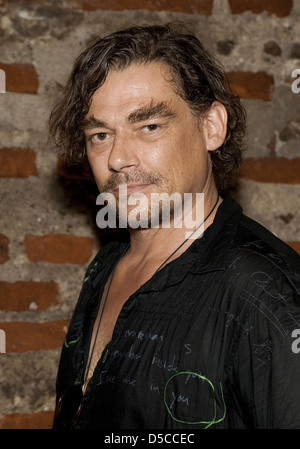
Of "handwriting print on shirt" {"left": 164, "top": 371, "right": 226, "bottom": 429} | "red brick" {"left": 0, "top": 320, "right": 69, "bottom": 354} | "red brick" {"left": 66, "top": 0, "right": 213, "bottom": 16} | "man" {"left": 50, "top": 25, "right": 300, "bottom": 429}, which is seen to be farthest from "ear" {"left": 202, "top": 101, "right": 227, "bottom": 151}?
"red brick" {"left": 0, "top": 320, "right": 69, "bottom": 354}

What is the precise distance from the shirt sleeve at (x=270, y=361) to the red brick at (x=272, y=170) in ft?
2.41

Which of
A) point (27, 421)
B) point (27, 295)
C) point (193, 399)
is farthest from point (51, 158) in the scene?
Answer: point (193, 399)

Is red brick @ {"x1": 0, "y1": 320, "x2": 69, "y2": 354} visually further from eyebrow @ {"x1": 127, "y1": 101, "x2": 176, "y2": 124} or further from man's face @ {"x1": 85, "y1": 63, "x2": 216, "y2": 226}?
eyebrow @ {"x1": 127, "y1": 101, "x2": 176, "y2": 124}

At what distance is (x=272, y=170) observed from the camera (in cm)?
170

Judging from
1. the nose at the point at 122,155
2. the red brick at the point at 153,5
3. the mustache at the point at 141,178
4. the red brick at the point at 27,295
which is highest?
the red brick at the point at 153,5

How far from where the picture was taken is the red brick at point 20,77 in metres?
1.56

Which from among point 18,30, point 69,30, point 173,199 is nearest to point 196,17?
point 69,30

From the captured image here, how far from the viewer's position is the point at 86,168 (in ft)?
5.25

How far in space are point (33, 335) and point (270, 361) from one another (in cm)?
84

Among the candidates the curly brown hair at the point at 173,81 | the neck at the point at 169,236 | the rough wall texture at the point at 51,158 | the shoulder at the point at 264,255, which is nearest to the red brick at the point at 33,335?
the rough wall texture at the point at 51,158

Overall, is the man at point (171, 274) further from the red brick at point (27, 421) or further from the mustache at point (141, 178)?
the red brick at point (27, 421)

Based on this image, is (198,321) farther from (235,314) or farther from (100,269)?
(100,269)

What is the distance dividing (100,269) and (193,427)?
606mm

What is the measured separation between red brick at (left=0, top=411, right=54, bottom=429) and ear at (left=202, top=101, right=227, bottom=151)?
0.89 m
